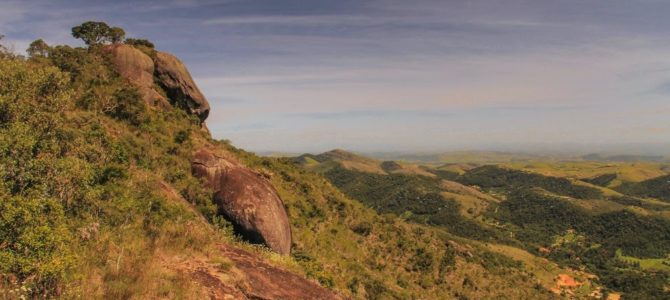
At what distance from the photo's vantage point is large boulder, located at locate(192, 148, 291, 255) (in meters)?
27.9

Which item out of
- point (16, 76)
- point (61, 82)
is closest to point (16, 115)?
point (16, 76)

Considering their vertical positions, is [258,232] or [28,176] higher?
[28,176]

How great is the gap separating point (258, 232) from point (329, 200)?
28233mm

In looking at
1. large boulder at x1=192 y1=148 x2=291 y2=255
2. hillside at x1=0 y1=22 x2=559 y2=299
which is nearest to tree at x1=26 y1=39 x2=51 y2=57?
hillside at x1=0 y1=22 x2=559 y2=299

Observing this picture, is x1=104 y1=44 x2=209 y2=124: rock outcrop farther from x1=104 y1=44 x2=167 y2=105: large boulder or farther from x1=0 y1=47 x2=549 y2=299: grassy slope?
x1=0 y1=47 x2=549 y2=299: grassy slope

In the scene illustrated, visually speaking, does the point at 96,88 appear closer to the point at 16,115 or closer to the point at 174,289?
the point at 16,115

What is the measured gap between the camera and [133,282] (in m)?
11.1

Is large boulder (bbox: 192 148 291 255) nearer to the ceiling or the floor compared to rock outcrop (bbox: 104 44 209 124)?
nearer to the floor

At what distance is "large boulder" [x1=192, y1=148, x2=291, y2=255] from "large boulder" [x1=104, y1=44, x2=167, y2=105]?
53.5 ft

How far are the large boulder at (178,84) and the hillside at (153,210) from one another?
0.16m

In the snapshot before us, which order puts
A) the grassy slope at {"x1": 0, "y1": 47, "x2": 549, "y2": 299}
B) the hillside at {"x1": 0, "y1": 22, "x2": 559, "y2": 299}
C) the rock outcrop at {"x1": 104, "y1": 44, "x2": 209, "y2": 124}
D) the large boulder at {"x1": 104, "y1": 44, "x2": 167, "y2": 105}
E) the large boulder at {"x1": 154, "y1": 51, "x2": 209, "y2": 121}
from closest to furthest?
the grassy slope at {"x1": 0, "y1": 47, "x2": 549, "y2": 299}, the hillside at {"x1": 0, "y1": 22, "x2": 559, "y2": 299}, the large boulder at {"x1": 104, "y1": 44, "x2": 167, "y2": 105}, the rock outcrop at {"x1": 104, "y1": 44, "x2": 209, "y2": 124}, the large boulder at {"x1": 154, "y1": 51, "x2": 209, "y2": 121}

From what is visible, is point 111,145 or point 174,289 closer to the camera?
point 174,289

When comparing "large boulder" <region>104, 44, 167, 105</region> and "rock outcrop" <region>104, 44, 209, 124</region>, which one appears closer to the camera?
"large boulder" <region>104, 44, 167, 105</region>

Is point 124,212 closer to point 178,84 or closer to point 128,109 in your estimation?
point 128,109
